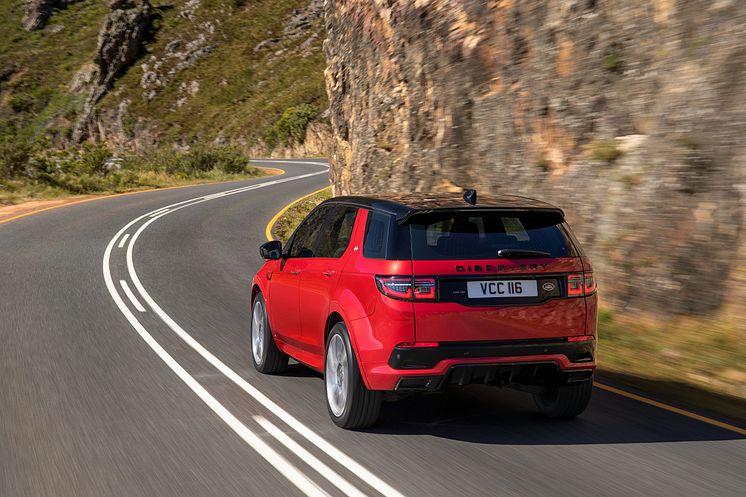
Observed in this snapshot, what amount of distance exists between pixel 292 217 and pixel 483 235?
18901 millimetres

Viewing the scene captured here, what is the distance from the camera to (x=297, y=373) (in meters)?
8.12

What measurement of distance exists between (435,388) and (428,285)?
2.27ft

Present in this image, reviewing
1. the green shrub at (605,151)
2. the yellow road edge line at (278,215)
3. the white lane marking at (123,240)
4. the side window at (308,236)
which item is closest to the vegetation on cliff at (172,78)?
the yellow road edge line at (278,215)

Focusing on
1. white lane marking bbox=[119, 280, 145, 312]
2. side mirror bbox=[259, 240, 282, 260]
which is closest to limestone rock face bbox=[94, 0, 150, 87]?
white lane marking bbox=[119, 280, 145, 312]

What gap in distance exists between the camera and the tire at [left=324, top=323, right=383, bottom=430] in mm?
5953

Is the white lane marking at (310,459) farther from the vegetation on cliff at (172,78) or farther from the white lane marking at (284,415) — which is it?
the vegetation on cliff at (172,78)

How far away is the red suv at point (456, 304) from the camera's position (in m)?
5.61

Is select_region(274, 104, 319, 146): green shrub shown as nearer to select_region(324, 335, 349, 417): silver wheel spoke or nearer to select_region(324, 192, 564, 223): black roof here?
select_region(324, 192, 564, 223): black roof

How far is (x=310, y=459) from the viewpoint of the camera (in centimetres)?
541

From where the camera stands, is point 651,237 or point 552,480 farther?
point 651,237

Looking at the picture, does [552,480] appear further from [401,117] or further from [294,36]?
[294,36]

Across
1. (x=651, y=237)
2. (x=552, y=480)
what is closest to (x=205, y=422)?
(x=552, y=480)

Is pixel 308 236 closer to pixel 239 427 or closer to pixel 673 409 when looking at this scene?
pixel 239 427

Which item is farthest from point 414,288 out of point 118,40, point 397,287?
point 118,40
